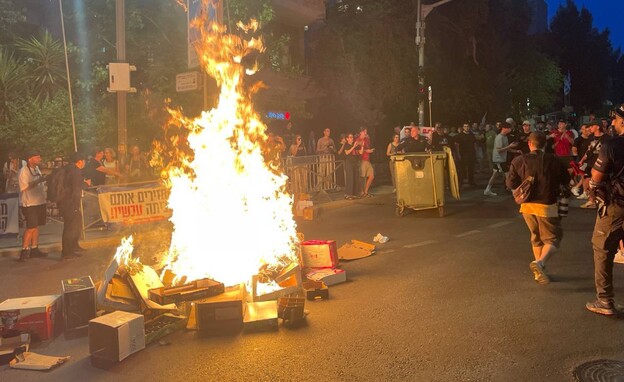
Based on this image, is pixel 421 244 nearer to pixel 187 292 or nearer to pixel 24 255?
pixel 187 292

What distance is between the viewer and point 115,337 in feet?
15.8

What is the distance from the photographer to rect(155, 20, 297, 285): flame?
22.1ft

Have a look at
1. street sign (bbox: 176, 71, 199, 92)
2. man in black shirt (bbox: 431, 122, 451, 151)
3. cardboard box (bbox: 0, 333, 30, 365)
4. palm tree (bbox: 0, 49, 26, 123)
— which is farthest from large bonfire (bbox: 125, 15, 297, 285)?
palm tree (bbox: 0, 49, 26, 123)

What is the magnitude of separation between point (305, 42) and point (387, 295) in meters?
25.2

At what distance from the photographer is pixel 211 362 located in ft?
15.7

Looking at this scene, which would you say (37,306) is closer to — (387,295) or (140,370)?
(140,370)

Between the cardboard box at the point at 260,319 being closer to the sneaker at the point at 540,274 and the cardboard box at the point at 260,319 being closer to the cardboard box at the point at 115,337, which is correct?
the cardboard box at the point at 115,337

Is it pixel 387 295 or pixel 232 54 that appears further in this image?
pixel 232 54

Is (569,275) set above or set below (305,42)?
below

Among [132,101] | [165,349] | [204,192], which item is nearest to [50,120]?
[132,101]

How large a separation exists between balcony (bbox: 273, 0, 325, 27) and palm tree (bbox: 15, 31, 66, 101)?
871 cm

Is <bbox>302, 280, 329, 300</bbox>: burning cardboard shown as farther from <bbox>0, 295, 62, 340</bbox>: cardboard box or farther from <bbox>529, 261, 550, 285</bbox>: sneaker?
<bbox>0, 295, 62, 340</bbox>: cardboard box

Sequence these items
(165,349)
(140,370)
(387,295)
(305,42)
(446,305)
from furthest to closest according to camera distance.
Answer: (305,42) < (387,295) < (446,305) < (165,349) < (140,370)

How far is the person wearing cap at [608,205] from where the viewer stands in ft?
17.3
